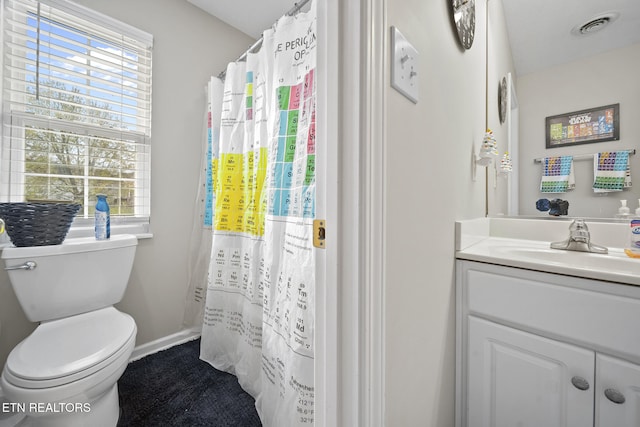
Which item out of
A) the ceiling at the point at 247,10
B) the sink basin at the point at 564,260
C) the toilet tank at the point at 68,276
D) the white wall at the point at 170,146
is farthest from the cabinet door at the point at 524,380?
the ceiling at the point at 247,10

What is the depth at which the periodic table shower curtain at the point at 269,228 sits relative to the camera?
Result: 99 cm

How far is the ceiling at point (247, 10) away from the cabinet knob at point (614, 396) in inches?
95.5

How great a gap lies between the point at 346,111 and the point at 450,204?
0.60m

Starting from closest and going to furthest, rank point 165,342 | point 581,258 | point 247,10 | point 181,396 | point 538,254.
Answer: point 581,258 < point 538,254 < point 181,396 < point 165,342 < point 247,10

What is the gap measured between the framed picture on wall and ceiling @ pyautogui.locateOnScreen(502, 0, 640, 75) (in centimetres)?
26

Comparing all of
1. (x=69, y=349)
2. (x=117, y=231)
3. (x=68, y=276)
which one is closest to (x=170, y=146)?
(x=117, y=231)

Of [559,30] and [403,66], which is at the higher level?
[559,30]

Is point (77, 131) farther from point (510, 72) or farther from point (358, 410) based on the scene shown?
point (510, 72)

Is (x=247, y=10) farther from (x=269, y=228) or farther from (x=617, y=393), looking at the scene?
(x=617, y=393)

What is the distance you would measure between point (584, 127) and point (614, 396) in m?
1.07

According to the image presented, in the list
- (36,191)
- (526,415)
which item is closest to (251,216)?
(36,191)

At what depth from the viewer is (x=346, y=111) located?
519 mm

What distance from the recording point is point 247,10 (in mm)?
1854

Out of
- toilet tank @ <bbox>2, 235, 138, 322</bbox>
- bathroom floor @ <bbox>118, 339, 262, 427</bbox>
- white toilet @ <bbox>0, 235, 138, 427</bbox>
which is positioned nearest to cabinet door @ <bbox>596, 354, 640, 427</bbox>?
bathroom floor @ <bbox>118, 339, 262, 427</bbox>
